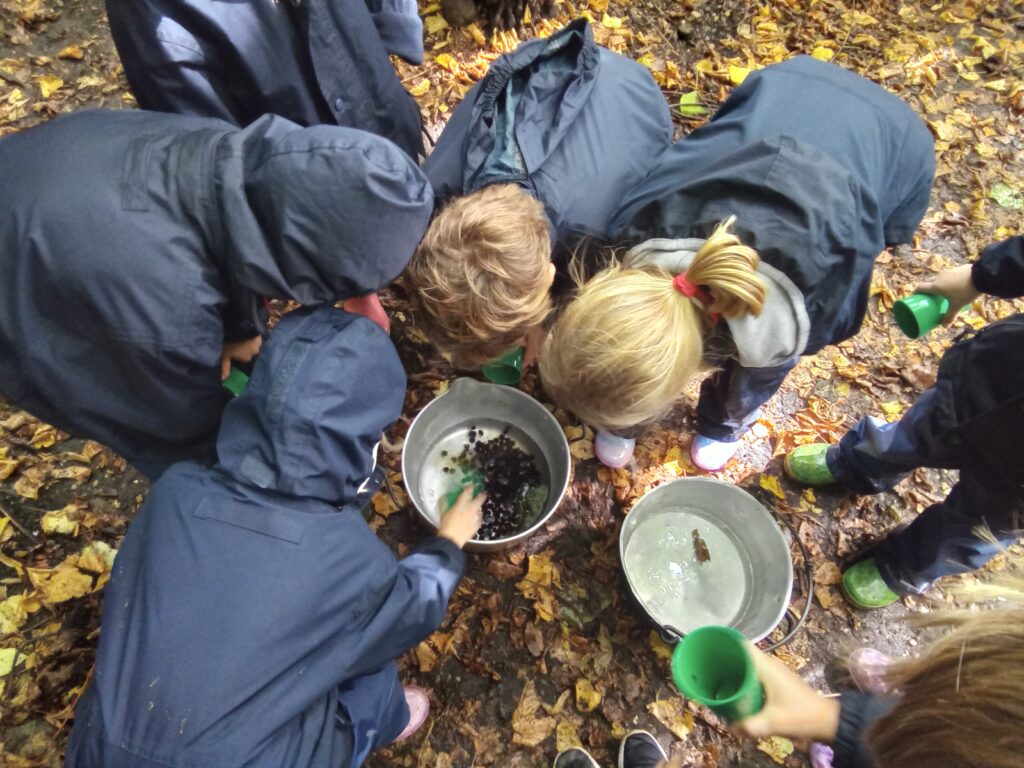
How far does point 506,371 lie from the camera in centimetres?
282

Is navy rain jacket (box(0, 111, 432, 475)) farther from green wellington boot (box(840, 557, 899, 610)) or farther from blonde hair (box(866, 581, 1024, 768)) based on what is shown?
green wellington boot (box(840, 557, 899, 610))

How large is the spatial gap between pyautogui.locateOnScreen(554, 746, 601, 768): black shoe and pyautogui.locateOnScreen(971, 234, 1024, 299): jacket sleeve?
6.94ft

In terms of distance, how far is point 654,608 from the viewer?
256 cm

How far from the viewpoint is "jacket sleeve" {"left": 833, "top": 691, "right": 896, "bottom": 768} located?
5.30ft

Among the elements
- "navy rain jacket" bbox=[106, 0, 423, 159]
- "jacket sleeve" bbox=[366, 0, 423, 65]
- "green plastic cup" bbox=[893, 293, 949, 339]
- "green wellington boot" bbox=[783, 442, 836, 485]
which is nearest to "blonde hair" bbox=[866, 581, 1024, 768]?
"green plastic cup" bbox=[893, 293, 949, 339]

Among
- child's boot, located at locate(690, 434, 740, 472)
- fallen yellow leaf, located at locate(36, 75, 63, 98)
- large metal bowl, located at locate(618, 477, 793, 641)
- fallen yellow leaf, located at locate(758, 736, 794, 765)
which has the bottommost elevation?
fallen yellow leaf, located at locate(758, 736, 794, 765)

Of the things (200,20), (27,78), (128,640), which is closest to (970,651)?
(128,640)

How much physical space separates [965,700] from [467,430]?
6.86 feet

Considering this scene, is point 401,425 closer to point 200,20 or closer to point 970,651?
point 200,20

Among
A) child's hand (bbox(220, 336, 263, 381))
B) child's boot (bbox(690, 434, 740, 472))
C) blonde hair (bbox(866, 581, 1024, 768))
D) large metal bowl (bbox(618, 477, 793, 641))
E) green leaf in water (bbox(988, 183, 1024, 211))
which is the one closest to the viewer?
blonde hair (bbox(866, 581, 1024, 768))

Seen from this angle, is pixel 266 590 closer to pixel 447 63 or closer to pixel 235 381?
pixel 235 381

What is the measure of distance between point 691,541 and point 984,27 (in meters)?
4.48

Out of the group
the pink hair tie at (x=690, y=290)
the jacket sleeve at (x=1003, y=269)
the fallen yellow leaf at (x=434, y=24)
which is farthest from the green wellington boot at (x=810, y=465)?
the fallen yellow leaf at (x=434, y=24)

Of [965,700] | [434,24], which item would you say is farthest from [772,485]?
[434,24]
